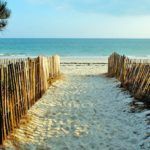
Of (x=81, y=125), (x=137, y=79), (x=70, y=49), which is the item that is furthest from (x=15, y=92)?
(x=70, y=49)

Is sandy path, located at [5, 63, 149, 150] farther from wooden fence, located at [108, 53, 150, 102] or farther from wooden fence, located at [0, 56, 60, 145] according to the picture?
wooden fence, located at [108, 53, 150, 102]

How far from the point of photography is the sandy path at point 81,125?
23.2 feet

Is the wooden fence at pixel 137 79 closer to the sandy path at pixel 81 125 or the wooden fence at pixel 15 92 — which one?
the sandy path at pixel 81 125

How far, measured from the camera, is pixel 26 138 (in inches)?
290

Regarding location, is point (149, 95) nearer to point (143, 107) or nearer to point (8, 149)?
point (143, 107)

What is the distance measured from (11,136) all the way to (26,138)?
320mm

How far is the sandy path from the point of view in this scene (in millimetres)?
7086

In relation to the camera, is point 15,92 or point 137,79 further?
point 137,79

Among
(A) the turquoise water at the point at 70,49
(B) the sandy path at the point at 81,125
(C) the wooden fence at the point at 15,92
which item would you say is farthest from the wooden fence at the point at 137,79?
(A) the turquoise water at the point at 70,49

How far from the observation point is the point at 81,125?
335 inches

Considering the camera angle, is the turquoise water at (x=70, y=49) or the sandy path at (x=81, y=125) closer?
the sandy path at (x=81, y=125)

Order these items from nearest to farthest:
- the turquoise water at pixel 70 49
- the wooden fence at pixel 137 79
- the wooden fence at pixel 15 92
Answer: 1. the wooden fence at pixel 15 92
2. the wooden fence at pixel 137 79
3. the turquoise water at pixel 70 49

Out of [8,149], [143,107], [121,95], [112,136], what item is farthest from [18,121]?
[121,95]

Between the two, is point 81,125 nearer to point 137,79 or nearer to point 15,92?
point 15,92
